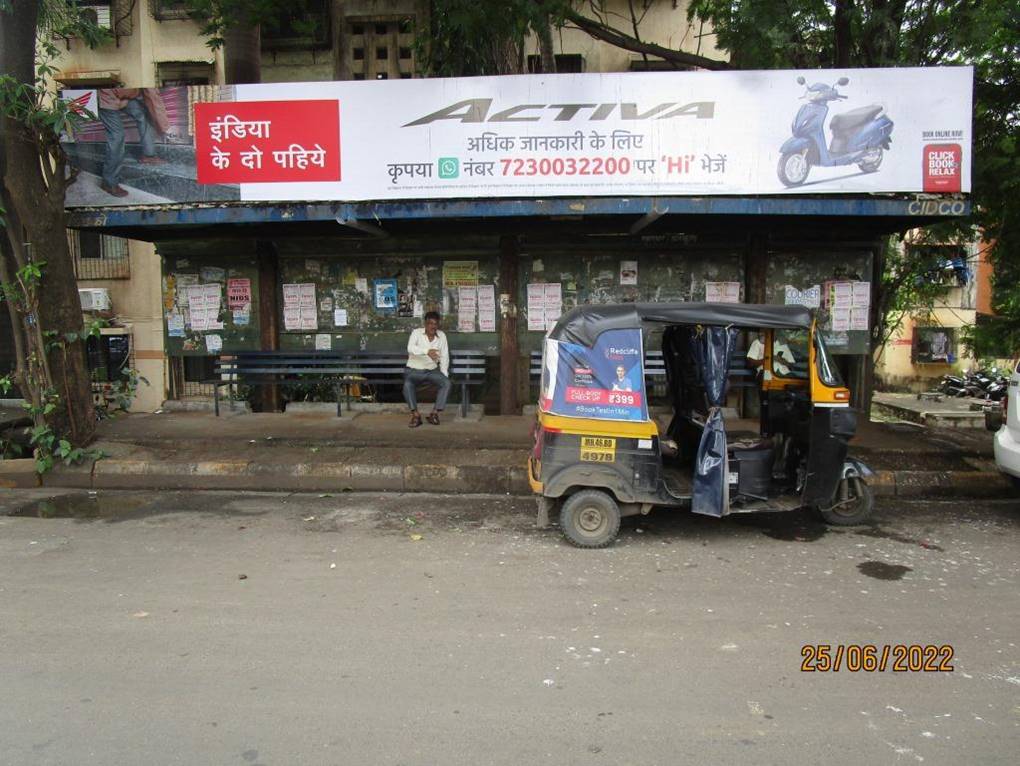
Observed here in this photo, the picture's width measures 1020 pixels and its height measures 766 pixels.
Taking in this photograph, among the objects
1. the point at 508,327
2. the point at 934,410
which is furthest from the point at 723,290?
the point at 934,410

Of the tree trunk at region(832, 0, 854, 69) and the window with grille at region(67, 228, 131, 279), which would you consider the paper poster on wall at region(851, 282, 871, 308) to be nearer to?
the tree trunk at region(832, 0, 854, 69)

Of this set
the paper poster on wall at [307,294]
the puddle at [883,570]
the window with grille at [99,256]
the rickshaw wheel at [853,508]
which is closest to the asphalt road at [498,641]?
the puddle at [883,570]

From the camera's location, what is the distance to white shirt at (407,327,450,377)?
955cm

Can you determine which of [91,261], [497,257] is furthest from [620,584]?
[91,261]

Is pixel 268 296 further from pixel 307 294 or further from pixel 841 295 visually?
pixel 841 295

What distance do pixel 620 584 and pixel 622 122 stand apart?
5655mm

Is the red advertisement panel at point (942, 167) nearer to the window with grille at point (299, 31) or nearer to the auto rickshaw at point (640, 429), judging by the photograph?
the auto rickshaw at point (640, 429)

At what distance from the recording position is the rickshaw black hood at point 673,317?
5234mm

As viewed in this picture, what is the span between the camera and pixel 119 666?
11.9 feet

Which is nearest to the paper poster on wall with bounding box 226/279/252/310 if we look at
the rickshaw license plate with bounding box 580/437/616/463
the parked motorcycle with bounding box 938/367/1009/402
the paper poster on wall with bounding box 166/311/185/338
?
the paper poster on wall with bounding box 166/311/185/338

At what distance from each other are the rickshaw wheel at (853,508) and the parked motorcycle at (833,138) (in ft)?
12.6

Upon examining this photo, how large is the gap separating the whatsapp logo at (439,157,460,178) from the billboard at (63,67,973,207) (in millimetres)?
15

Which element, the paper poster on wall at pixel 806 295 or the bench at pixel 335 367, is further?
the bench at pixel 335 367

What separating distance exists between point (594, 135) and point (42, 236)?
6343 millimetres
